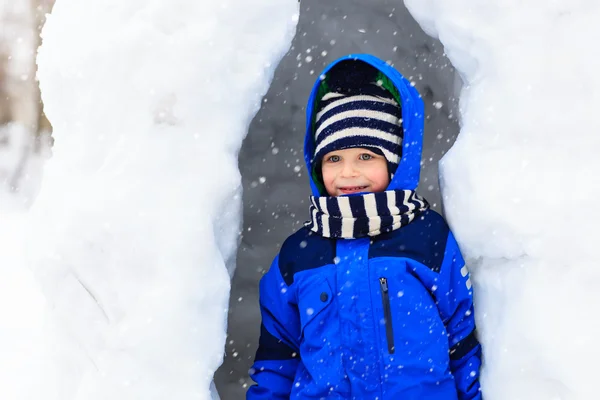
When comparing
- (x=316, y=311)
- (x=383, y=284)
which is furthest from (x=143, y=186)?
(x=383, y=284)

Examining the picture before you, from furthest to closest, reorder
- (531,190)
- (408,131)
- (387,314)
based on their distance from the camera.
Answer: (408,131) < (387,314) < (531,190)

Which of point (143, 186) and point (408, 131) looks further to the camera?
point (408, 131)

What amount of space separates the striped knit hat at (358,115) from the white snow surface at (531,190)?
0.62 feet

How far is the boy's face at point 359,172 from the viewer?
1459 millimetres

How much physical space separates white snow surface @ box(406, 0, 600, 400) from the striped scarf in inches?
5.4

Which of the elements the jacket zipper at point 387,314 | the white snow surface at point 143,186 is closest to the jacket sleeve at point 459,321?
the jacket zipper at point 387,314

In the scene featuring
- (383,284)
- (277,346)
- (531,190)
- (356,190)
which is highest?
(356,190)

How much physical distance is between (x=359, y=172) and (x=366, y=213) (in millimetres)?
141

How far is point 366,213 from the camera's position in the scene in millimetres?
1374

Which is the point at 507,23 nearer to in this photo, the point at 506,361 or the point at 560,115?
the point at 560,115

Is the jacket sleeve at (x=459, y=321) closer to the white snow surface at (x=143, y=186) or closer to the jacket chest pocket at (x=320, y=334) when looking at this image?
the jacket chest pocket at (x=320, y=334)

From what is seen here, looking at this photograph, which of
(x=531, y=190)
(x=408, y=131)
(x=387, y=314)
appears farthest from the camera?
(x=408, y=131)

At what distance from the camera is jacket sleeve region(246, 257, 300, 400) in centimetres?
144

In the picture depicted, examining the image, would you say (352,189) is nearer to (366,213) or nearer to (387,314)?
(366,213)
